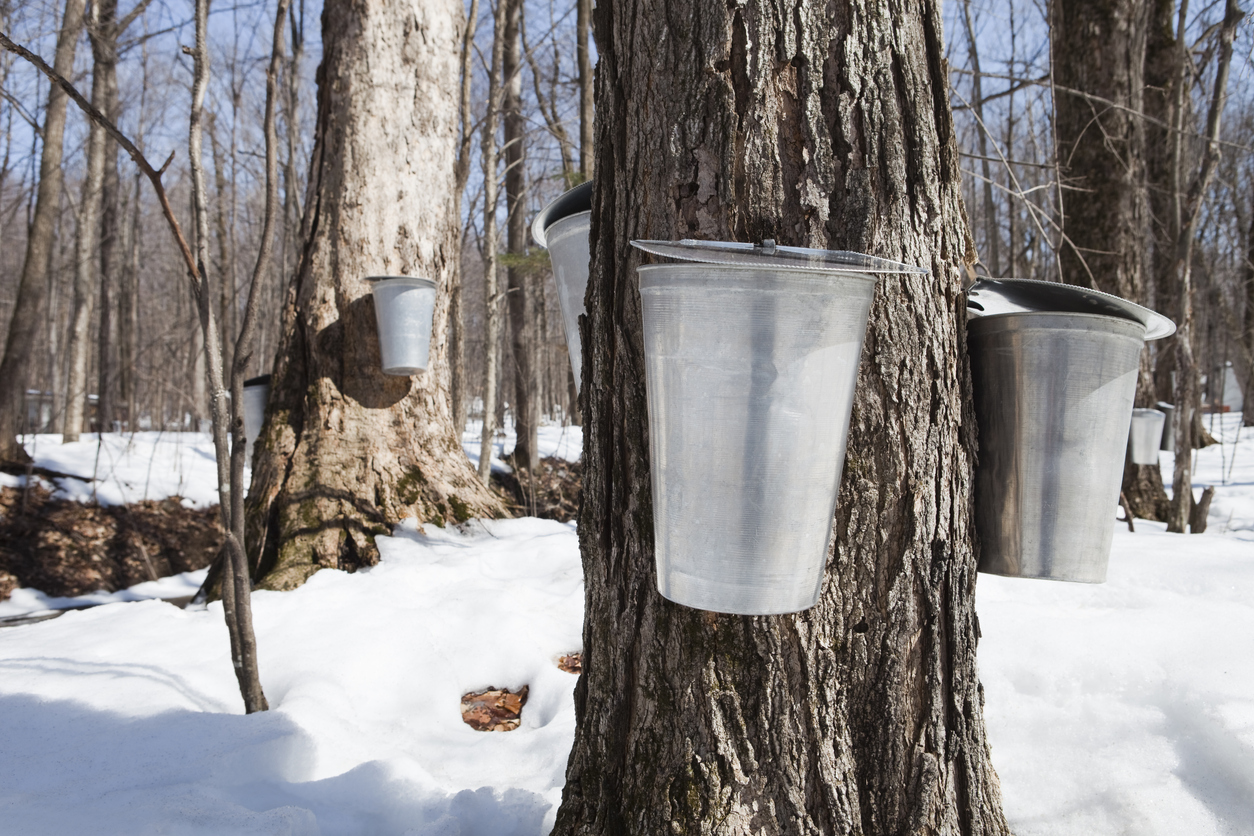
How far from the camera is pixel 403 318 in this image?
3414 millimetres

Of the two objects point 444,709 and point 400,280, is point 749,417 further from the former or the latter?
point 400,280

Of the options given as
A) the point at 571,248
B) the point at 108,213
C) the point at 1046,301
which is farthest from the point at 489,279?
the point at 108,213

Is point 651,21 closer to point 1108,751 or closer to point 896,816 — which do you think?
point 896,816

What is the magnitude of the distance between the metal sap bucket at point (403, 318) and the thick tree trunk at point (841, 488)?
94.1 inches

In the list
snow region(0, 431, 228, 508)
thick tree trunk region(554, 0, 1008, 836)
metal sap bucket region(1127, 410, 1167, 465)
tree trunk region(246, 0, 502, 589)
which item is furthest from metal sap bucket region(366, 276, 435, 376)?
metal sap bucket region(1127, 410, 1167, 465)

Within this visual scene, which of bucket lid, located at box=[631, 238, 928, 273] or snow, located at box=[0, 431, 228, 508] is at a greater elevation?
bucket lid, located at box=[631, 238, 928, 273]

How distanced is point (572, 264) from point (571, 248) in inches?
1.3

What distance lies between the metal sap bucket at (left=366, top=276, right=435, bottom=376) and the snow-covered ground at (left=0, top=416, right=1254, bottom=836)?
1061mm

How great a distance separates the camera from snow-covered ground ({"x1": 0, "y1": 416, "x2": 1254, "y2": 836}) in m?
1.46

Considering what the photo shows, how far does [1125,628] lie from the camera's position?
2053mm

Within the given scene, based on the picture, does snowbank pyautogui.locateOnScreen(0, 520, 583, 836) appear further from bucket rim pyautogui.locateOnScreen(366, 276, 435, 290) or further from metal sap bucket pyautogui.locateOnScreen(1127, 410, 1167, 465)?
metal sap bucket pyautogui.locateOnScreen(1127, 410, 1167, 465)

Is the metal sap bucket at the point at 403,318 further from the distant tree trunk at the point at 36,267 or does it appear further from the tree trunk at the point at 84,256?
the tree trunk at the point at 84,256

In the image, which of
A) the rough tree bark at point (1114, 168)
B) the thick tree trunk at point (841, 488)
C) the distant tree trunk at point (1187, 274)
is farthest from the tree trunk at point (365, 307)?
the rough tree bark at point (1114, 168)

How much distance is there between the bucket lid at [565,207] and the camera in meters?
1.51
